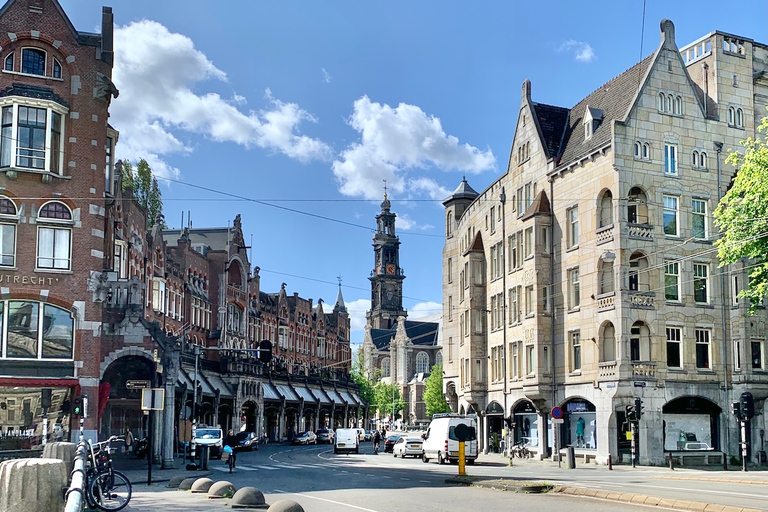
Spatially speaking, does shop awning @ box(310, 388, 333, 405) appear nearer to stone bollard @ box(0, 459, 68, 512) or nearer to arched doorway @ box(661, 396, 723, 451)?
arched doorway @ box(661, 396, 723, 451)

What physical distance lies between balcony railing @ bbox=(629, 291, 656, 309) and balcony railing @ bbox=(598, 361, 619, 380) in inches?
118

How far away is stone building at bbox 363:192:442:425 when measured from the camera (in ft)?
518

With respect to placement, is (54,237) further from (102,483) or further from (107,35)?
(102,483)

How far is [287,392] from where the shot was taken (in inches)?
3447

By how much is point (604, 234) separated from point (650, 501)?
87.4ft

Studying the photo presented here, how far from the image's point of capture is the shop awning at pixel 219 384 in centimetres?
6888

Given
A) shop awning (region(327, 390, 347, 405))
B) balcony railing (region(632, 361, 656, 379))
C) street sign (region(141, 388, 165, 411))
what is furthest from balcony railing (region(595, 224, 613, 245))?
shop awning (region(327, 390, 347, 405))

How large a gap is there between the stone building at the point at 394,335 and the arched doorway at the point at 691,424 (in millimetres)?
112831

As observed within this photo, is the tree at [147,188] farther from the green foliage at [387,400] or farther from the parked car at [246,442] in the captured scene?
the green foliage at [387,400]

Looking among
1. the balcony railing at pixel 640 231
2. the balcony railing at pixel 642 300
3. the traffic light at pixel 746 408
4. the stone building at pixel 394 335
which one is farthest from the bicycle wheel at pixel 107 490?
the stone building at pixel 394 335

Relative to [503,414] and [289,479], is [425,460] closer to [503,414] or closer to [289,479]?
[503,414]

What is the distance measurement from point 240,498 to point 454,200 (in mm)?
52613

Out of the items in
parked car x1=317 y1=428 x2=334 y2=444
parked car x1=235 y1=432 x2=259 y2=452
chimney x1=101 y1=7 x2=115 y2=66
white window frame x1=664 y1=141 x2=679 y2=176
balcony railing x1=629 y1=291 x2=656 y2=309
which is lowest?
parked car x1=317 y1=428 x2=334 y2=444

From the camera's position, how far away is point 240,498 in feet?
61.5
